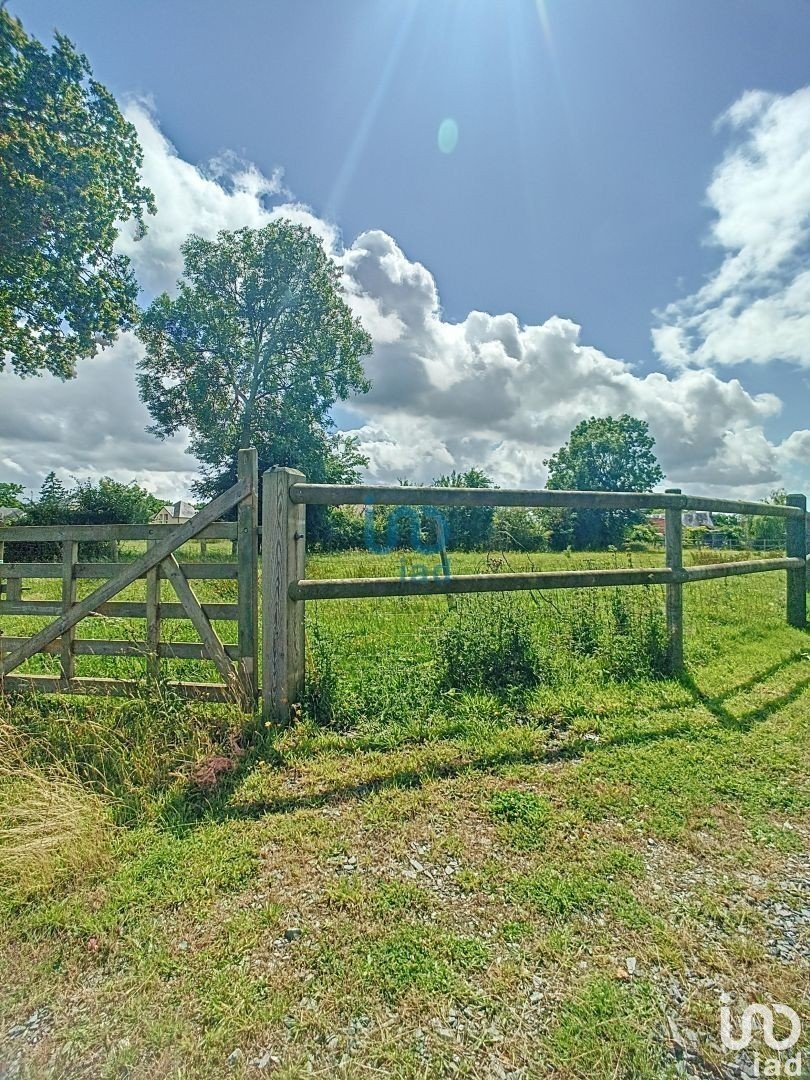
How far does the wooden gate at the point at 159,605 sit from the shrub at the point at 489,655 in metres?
1.52

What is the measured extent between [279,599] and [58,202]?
47.7 feet

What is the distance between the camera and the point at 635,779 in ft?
8.74

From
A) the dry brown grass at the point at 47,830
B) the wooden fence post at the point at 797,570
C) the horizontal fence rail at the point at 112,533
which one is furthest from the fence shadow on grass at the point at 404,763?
the wooden fence post at the point at 797,570

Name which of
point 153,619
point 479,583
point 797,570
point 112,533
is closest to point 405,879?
point 479,583

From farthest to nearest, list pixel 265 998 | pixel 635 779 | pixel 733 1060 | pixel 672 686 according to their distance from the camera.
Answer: pixel 672 686 → pixel 635 779 → pixel 265 998 → pixel 733 1060

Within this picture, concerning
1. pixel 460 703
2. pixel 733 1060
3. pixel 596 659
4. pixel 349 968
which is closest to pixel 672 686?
pixel 596 659

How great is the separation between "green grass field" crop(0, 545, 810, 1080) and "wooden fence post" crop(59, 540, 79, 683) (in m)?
0.33

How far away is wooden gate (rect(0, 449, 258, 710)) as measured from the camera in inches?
133

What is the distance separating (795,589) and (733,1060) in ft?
19.7

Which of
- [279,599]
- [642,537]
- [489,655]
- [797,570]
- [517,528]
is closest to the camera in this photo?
[279,599]

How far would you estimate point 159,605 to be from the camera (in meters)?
3.57

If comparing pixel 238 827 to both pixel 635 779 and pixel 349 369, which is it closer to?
pixel 635 779

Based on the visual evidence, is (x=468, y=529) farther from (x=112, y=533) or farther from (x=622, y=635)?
(x=112, y=533)

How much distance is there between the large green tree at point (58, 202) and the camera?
11.1 metres
